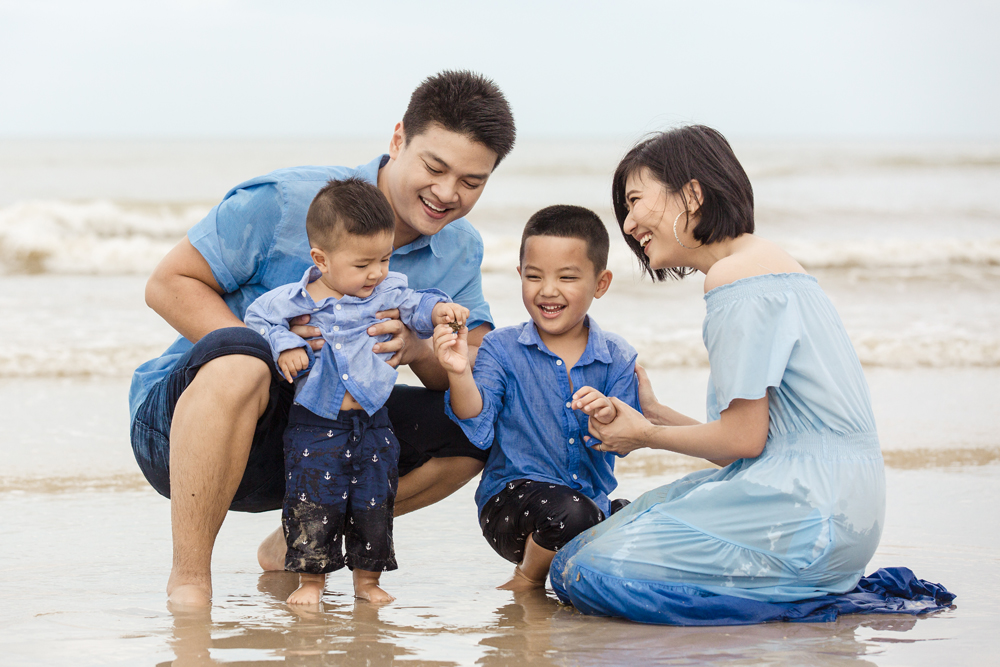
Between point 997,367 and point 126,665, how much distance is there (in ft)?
20.9

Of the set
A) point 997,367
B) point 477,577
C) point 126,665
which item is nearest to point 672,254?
point 477,577

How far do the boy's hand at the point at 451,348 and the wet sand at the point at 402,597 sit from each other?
2.12 feet

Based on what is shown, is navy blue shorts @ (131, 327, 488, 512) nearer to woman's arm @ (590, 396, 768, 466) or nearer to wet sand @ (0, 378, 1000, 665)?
wet sand @ (0, 378, 1000, 665)

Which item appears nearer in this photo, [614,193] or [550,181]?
[614,193]

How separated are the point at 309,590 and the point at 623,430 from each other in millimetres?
947

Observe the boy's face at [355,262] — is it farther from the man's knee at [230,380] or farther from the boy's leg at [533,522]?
the boy's leg at [533,522]

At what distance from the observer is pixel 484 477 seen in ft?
9.73

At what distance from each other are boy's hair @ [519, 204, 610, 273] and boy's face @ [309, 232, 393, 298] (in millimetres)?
499

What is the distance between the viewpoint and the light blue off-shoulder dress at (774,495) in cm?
239

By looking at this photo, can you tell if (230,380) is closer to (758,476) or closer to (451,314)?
(451,314)

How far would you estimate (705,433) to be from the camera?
8.13 ft

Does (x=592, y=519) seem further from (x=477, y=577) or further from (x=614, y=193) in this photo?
(x=614, y=193)

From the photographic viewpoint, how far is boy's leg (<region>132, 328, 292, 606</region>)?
249 centimetres

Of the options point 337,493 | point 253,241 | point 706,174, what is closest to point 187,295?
point 253,241
